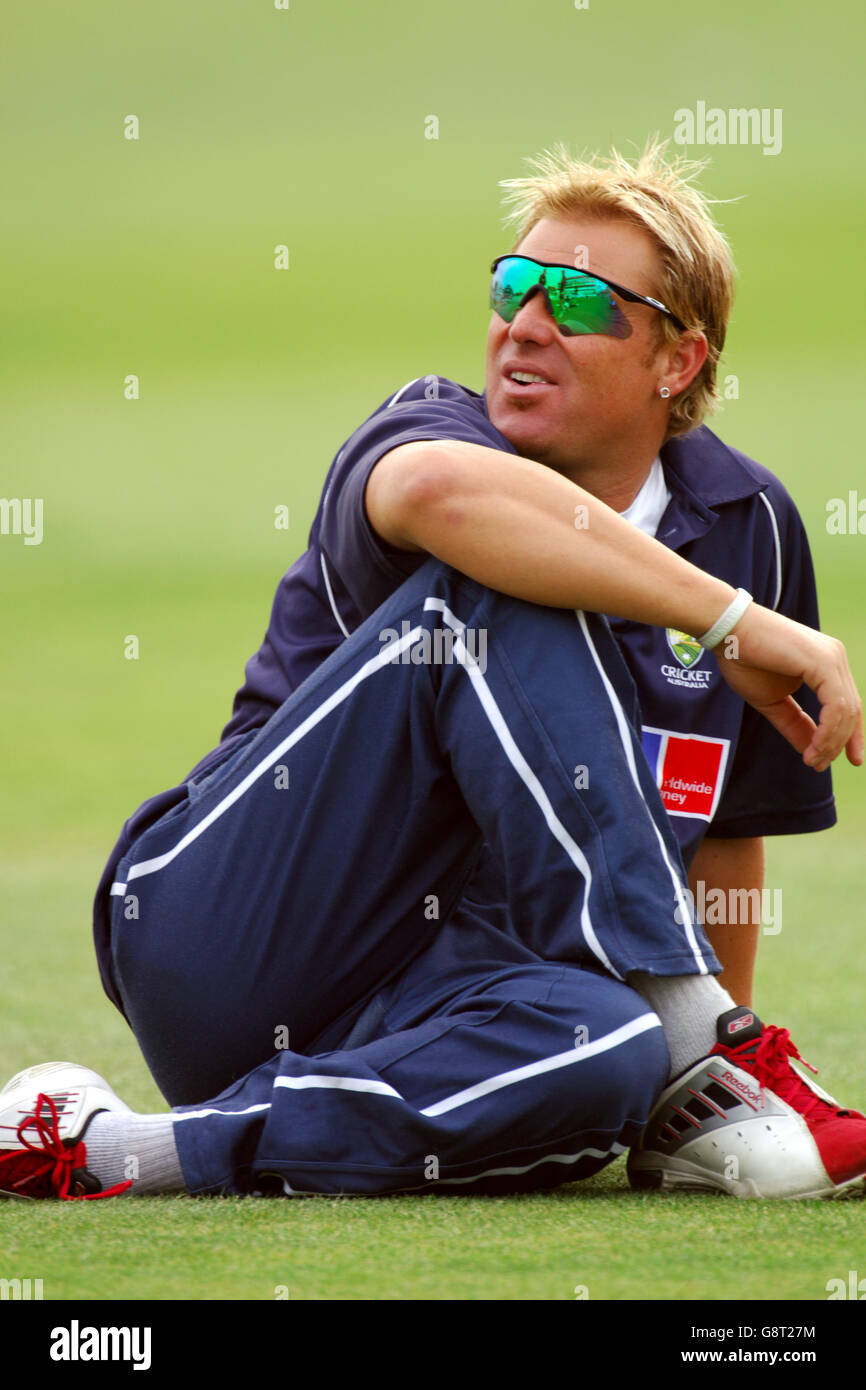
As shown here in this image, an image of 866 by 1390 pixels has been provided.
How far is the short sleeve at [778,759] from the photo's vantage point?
2.52 metres

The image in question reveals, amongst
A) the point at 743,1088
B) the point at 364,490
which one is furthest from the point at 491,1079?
the point at 364,490

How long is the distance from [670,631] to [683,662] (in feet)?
0.14

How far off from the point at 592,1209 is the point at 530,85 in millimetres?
13016

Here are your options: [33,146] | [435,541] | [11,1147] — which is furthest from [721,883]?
[33,146]

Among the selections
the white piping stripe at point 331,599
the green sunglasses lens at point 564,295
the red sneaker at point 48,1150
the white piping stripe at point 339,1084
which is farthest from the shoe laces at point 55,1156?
the green sunglasses lens at point 564,295

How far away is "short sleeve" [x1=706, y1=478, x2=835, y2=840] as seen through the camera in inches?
99.1

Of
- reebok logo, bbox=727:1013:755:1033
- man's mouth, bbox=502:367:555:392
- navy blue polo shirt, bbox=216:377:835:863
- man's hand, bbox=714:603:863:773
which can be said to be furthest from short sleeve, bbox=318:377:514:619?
reebok logo, bbox=727:1013:755:1033

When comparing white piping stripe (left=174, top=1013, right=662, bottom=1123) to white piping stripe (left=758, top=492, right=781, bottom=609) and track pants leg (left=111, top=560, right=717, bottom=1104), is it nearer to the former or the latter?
track pants leg (left=111, top=560, right=717, bottom=1104)

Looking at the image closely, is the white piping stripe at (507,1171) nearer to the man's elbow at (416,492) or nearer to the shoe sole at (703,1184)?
the shoe sole at (703,1184)

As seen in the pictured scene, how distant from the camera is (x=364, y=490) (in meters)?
2.10

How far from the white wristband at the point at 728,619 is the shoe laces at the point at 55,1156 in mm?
863

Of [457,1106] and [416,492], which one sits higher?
[416,492]

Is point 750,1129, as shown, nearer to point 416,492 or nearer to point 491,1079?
point 491,1079
